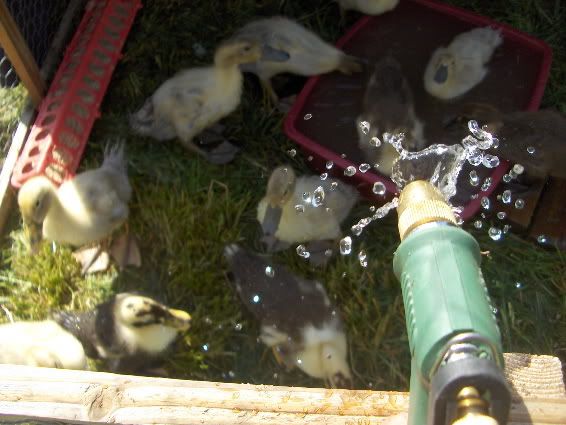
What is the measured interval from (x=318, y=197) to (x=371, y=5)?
0.99m

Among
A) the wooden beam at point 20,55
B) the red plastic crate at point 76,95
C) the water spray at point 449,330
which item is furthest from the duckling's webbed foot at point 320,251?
the water spray at point 449,330

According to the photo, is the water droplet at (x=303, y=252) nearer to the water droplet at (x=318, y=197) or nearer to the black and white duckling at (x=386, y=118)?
the water droplet at (x=318, y=197)

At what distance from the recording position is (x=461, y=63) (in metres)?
3.04

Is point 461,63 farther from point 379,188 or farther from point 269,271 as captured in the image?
point 269,271

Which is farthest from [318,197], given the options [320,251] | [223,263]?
[223,263]

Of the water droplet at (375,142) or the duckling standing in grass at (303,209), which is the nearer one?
the duckling standing in grass at (303,209)

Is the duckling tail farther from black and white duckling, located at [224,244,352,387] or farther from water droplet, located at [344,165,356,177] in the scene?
black and white duckling, located at [224,244,352,387]

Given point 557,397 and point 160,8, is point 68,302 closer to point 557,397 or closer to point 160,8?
point 160,8

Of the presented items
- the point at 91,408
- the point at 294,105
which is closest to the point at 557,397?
the point at 91,408

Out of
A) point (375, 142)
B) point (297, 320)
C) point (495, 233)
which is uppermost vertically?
point (375, 142)

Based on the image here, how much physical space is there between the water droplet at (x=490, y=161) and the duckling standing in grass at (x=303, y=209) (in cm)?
54

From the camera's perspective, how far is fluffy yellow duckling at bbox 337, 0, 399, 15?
319 cm

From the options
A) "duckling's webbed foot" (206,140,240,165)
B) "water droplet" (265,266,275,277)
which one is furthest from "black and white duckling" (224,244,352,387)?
"duckling's webbed foot" (206,140,240,165)

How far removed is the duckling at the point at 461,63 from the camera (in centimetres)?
304
